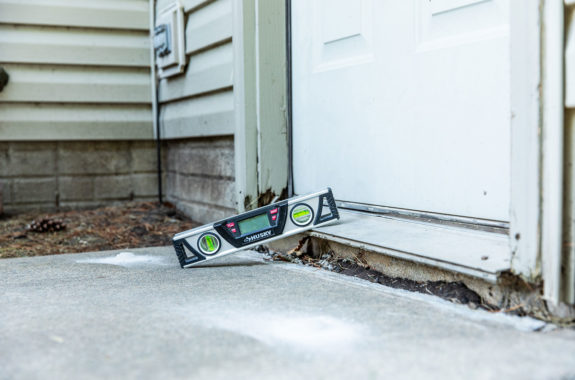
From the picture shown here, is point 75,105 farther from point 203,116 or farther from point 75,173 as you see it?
point 203,116

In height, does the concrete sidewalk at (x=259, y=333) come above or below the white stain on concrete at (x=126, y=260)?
above

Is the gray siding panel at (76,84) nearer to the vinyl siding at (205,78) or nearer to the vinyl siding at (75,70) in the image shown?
the vinyl siding at (75,70)

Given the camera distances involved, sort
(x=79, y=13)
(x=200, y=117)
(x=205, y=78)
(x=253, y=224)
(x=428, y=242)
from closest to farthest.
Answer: (x=428, y=242) → (x=253, y=224) → (x=205, y=78) → (x=200, y=117) → (x=79, y=13)

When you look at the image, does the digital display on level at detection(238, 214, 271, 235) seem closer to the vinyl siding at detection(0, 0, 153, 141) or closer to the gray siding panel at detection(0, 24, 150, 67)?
the vinyl siding at detection(0, 0, 153, 141)

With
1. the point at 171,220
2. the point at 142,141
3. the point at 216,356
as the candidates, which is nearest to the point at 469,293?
the point at 216,356

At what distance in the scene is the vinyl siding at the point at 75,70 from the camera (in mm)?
4062

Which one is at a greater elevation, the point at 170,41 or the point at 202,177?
the point at 170,41

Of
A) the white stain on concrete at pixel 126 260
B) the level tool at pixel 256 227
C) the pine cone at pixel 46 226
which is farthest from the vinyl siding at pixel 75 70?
the level tool at pixel 256 227

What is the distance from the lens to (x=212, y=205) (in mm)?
3502

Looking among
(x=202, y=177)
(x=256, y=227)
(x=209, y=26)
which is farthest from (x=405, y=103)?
(x=202, y=177)

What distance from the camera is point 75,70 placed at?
4199 millimetres

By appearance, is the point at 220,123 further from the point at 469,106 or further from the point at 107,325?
the point at 107,325

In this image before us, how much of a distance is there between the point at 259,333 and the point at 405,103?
1.13 m

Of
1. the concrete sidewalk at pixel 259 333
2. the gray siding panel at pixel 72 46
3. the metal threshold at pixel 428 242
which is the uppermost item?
the gray siding panel at pixel 72 46
